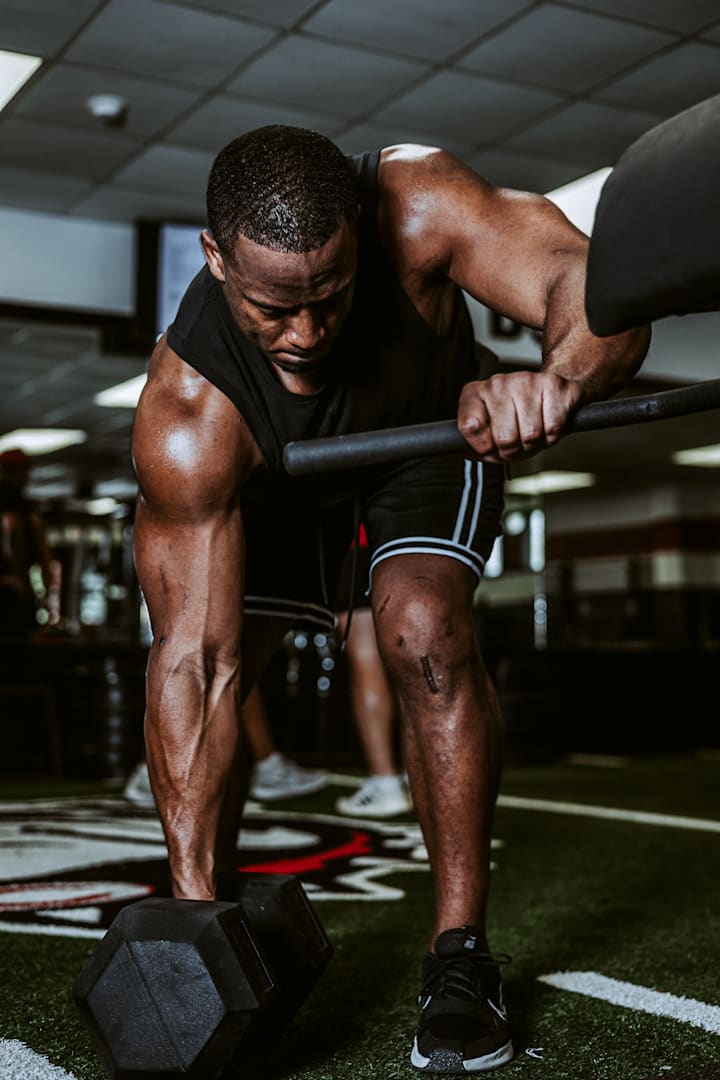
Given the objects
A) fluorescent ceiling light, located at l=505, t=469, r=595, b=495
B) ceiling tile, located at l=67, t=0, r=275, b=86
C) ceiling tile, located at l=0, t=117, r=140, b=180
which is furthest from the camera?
fluorescent ceiling light, located at l=505, t=469, r=595, b=495

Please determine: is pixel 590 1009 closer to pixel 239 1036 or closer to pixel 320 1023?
pixel 320 1023

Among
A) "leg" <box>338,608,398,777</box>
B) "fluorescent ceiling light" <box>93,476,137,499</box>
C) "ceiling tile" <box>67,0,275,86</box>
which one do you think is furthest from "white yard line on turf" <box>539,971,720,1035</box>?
"fluorescent ceiling light" <box>93,476,137,499</box>

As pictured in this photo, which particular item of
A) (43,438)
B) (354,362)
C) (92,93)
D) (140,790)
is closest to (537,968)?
(354,362)

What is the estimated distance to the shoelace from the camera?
130 centimetres

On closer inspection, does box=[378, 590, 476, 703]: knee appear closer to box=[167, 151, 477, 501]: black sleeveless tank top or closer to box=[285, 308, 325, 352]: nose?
box=[167, 151, 477, 501]: black sleeveless tank top

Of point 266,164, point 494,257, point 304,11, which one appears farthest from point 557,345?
point 304,11

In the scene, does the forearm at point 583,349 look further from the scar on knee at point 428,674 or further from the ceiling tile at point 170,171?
the ceiling tile at point 170,171

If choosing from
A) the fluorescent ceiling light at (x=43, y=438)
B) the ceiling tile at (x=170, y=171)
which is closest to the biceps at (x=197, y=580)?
the ceiling tile at (x=170, y=171)

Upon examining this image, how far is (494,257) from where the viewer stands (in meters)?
1.43

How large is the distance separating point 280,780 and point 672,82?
9.50 feet

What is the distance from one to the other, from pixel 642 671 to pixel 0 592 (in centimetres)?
330

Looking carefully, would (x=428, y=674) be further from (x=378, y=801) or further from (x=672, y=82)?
(x=672, y=82)

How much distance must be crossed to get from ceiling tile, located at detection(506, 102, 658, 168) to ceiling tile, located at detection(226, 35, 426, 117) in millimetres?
701

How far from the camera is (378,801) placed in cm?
337
